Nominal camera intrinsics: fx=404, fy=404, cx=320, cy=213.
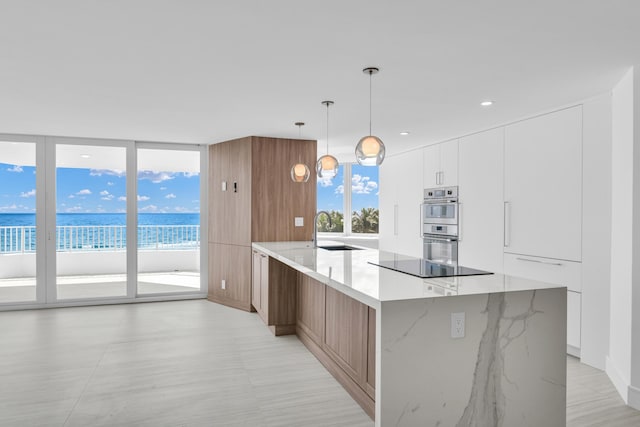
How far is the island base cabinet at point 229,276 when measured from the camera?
207 inches

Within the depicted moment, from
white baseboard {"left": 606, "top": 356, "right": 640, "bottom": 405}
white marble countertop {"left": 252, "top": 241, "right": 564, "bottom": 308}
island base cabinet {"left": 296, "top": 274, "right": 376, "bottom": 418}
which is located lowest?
white baseboard {"left": 606, "top": 356, "right": 640, "bottom": 405}

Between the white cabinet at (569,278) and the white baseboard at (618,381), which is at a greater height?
the white cabinet at (569,278)

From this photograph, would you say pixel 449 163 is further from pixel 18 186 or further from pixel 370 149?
pixel 18 186

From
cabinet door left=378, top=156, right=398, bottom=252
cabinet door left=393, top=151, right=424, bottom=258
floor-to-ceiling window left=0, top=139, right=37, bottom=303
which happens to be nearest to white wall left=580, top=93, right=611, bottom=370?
cabinet door left=393, top=151, right=424, bottom=258

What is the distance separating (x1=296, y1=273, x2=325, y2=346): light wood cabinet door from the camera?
3434mm

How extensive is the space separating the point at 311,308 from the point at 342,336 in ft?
2.73

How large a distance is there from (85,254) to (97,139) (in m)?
2.37

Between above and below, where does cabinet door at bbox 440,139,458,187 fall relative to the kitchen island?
above

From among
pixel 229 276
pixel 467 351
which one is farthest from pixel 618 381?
pixel 229 276

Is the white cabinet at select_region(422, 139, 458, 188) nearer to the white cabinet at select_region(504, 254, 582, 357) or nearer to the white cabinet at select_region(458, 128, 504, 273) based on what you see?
the white cabinet at select_region(458, 128, 504, 273)

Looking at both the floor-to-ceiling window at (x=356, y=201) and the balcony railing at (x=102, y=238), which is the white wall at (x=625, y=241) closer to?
the floor-to-ceiling window at (x=356, y=201)

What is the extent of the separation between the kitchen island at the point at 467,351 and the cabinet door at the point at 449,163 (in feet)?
9.63

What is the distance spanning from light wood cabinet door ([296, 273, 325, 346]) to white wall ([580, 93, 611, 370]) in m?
2.21

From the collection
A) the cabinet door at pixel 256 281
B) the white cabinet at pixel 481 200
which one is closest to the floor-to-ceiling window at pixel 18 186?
the cabinet door at pixel 256 281
